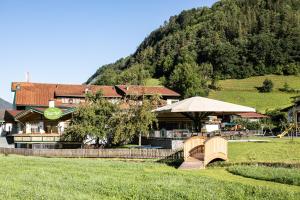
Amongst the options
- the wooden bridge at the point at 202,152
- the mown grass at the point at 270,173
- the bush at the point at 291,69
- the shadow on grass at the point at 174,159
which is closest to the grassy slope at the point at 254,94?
the bush at the point at 291,69

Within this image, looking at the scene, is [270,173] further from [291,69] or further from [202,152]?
[291,69]

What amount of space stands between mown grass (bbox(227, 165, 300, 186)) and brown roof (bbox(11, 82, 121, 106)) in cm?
4009

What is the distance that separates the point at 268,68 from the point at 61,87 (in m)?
83.0

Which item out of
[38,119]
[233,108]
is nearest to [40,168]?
[233,108]

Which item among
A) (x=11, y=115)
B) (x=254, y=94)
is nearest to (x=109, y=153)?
(x=11, y=115)

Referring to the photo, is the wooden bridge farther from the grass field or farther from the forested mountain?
the forested mountain

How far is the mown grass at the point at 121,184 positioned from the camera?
23.5 metres

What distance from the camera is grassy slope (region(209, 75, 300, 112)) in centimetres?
10938

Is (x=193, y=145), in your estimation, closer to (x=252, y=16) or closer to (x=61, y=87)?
(x=61, y=87)

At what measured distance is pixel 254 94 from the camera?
118 meters

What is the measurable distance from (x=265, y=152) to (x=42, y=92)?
46695mm

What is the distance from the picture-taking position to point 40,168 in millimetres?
34656

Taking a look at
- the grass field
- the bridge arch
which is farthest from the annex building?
the bridge arch

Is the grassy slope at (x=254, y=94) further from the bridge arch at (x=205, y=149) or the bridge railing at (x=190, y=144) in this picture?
the bridge arch at (x=205, y=149)
